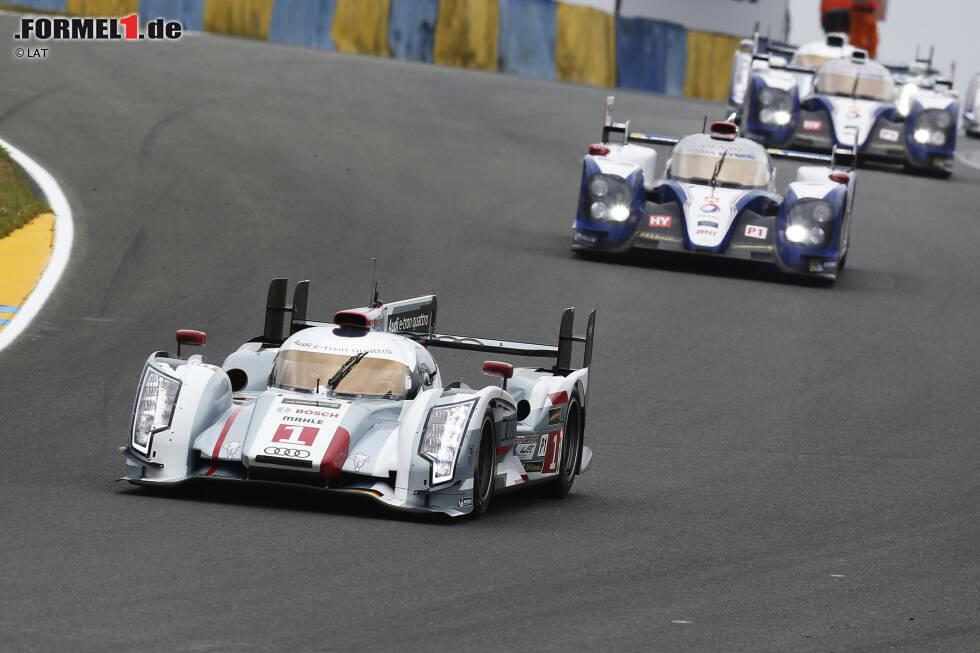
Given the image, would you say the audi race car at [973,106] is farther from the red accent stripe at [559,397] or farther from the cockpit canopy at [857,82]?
the red accent stripe at [559,397]

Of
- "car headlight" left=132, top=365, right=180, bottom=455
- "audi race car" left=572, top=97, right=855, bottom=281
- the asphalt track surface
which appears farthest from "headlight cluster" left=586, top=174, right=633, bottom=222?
"car headlight" left=132, top=365, right=180, bottom=455

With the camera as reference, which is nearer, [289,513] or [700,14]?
[289,513]

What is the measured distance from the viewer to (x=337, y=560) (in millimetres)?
8070

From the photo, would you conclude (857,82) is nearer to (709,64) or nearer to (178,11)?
(709,64)

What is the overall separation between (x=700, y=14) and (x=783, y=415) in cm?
2573

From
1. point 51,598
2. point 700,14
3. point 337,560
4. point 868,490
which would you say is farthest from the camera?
point 700,14

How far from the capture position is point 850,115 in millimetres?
27953

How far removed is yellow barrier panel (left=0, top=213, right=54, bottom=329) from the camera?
15141mm

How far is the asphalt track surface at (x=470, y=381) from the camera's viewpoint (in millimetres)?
7340

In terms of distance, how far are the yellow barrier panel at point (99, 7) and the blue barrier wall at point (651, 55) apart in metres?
10.5

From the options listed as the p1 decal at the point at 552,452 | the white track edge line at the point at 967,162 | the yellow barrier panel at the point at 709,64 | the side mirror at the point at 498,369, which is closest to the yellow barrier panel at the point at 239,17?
the yellow barrier panel at the point at 709,64

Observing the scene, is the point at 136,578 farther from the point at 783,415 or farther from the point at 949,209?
the point at 949,209

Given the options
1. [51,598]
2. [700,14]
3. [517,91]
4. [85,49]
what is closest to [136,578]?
[51,598]

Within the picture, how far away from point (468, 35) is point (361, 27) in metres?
2.23
